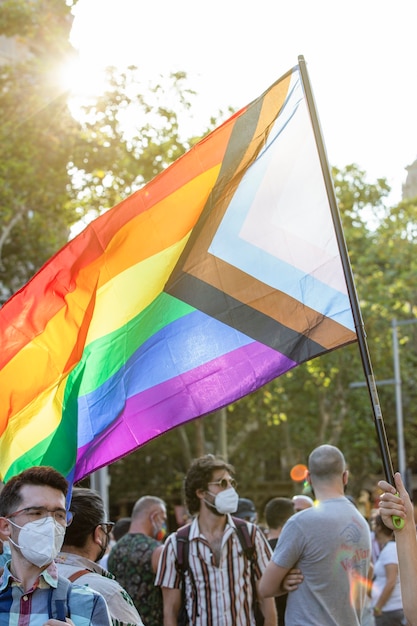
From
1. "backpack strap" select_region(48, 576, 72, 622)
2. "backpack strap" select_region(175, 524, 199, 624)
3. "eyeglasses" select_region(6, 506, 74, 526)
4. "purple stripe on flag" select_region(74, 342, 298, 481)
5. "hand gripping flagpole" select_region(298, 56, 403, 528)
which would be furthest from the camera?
"backpack strap" select_region(175, 524, 199, 624)

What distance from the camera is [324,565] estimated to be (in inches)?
242

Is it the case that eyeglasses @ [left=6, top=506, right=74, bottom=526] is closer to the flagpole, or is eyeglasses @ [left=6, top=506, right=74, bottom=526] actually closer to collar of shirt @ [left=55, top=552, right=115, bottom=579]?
collar of shirt @ [left=55, top=552, right=115, bottom=579]

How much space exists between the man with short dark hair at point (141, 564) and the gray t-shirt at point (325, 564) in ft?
4.67

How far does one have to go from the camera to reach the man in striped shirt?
6621 millimetres

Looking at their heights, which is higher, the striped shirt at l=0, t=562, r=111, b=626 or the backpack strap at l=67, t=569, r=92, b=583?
the backpack strap at l=67, t=569, r=92, b=583

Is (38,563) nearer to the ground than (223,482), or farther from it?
nearer to the ground

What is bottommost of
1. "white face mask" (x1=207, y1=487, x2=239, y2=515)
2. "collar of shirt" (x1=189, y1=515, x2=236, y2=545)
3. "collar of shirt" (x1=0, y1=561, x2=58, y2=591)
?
"collar of shirt" (x1=0, y1=561, x2=58, y2=591)

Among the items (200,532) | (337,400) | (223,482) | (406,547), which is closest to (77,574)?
(406,547)

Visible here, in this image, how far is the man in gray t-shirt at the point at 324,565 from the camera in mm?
6145

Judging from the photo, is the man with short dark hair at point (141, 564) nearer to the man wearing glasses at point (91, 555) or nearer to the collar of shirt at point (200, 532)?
the collar of shirt at point (200, 532)

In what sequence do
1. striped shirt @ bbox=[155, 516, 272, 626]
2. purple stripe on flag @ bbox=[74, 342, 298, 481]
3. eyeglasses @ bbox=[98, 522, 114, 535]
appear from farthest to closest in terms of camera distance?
striped shirt @ bbox=[155, 516, 272, 626] < purple stripe on flag @ bbox=[74, 342, 298, 481] < eyeglasses @ bbox=[98, 522, 114, 535]

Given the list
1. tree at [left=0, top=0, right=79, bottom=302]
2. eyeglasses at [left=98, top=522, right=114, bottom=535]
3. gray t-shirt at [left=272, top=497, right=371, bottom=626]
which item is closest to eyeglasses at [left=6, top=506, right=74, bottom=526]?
eyeglasses at [left=98, top=522, right=114, bottom=535]

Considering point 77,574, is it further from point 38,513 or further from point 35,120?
point 35,120

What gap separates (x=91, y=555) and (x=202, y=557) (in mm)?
1777
